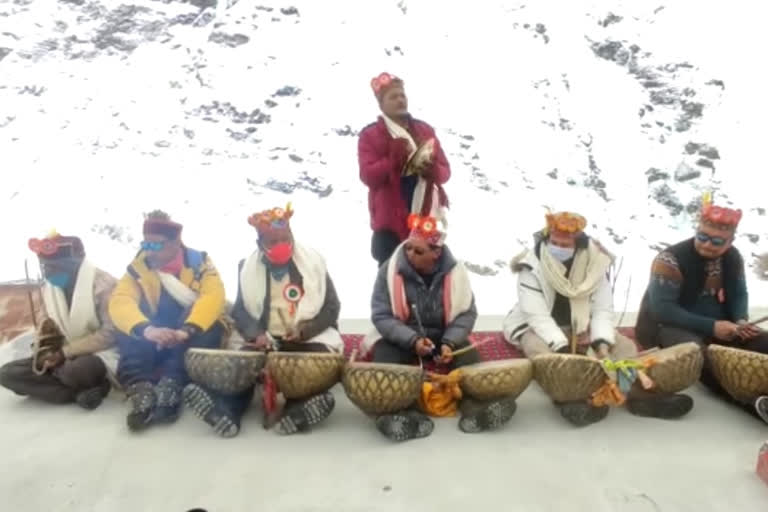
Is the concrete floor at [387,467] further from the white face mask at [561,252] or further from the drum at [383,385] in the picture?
the white face mask at [561,252]

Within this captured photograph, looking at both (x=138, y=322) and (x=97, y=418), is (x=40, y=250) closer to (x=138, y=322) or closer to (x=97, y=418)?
(x=138, y=322)

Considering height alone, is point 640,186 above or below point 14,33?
below

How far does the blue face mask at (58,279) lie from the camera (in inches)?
122

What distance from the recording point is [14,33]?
1182 centimetres

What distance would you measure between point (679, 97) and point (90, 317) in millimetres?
9798

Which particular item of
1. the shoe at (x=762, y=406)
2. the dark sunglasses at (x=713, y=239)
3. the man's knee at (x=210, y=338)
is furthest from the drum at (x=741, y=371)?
the man's knee at (x=210, y=338)

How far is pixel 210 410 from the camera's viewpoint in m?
2.71

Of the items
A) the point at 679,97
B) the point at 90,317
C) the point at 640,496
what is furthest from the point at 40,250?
the point at 679,97

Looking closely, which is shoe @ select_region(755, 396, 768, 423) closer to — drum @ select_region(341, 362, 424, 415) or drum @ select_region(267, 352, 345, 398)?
drum @ select_region(341, 362, 424, 415)

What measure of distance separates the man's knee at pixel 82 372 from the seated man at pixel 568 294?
1987mm

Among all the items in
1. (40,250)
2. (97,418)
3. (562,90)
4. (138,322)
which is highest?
(562,90)

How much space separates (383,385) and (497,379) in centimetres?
46

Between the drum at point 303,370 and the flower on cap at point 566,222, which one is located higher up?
the flower on cap at point 566,222

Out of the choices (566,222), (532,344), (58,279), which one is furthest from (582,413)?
(58,279)
